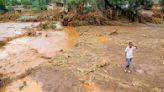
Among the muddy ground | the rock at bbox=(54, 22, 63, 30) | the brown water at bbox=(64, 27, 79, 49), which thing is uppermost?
the rock at bbox=(54, 22, 63, 30)

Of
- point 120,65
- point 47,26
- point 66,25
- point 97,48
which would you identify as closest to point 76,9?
point 66,25

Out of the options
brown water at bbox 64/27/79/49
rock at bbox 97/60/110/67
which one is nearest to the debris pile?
brown water at bbox 64/27/79/49

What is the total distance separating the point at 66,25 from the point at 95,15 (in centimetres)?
324

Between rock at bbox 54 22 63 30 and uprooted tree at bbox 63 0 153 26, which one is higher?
uprooted tree at bbox 63 0 153 26

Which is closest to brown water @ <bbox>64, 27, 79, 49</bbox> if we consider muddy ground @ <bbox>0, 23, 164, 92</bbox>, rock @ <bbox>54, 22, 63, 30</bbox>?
muddy ground @ <bbox>0, 23, 164, 92</bbox>

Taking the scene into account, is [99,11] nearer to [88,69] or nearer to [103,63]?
[103,63]

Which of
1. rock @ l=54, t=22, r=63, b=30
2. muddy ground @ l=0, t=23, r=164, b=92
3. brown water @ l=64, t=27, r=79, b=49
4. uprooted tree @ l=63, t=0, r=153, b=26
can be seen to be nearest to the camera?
muddy ground @ l=0, t=23, r=164, b=92

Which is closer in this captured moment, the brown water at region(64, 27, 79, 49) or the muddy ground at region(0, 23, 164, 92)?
the muddy ground at region(0, 23, 164, 92)

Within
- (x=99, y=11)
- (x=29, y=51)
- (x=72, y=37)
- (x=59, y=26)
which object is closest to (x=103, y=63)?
(x=29, y=51)

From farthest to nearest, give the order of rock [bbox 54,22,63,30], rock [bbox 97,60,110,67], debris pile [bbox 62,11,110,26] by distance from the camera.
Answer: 1. debris pile [bbox 62,11,110,26]
2. rock [bbox 54,22,63,30]
3. rock [bbox 97,60,110,67]

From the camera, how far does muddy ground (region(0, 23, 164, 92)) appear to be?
345 inches

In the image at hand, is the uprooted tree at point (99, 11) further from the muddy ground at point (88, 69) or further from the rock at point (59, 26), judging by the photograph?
the muddy ground at point (88, 69)

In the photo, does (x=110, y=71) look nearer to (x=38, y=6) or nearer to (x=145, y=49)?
(x=145, y=49)

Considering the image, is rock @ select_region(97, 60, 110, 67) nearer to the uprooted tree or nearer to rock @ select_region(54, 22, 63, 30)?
rock @ select_region(54, 22, 63, 30)
